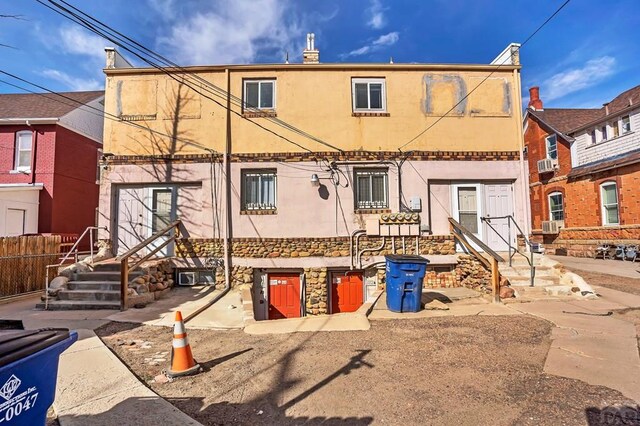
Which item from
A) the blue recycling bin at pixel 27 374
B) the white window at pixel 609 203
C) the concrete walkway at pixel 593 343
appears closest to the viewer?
the blue recycling bin at pixel 27 374

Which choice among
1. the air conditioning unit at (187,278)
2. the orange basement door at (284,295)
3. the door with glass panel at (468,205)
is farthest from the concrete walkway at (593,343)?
the air conditioning unit at (187,278)

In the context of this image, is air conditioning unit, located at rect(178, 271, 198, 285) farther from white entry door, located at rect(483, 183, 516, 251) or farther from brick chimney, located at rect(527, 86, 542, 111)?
brick chimney, located at rect(527, 86, 542, 111)

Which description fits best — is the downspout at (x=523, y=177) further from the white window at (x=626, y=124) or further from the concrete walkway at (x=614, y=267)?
the white window at (x=626, y=124)

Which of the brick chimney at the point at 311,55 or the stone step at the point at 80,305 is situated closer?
the stone step at the point at 80,305

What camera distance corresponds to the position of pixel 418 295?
7156mm

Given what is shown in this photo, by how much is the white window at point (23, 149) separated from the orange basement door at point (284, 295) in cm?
1341

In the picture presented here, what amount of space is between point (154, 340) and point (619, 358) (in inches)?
266

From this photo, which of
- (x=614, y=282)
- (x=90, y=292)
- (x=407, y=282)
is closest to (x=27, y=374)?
(x=407, y=282)

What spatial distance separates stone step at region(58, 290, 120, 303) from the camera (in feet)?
26.0

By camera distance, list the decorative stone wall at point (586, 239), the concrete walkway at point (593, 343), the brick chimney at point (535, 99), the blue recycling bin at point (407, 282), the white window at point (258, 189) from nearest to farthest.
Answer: the concrete walkway at point (593, 343) < the blue recycling bin at point (407, 282) < the white window at point (258, 189) < the decorative stone wall at point (586, 239) < the brick chimney at point (535, 99)

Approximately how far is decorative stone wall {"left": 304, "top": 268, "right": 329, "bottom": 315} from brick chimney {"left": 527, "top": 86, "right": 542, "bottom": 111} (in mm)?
21190

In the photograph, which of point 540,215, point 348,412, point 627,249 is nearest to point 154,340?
point 348,412

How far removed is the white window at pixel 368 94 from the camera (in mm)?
11047

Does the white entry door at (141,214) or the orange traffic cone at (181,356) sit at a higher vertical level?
the white entry door at (141,214)
